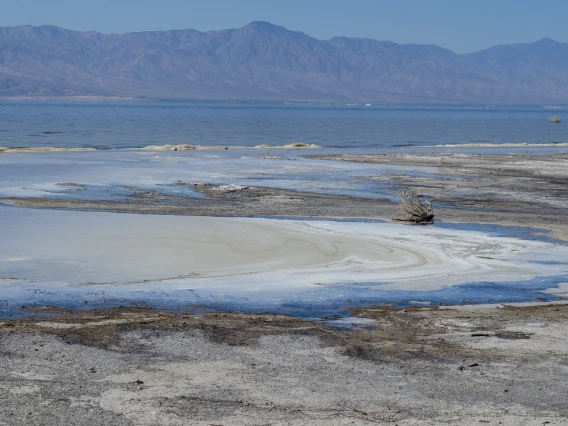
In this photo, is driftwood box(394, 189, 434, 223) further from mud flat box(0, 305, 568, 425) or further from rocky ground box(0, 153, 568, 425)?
mud flat box(0, 305, 568, 425)

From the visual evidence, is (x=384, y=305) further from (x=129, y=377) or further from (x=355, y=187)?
(x=355, y=187)

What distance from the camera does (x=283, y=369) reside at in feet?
25.2

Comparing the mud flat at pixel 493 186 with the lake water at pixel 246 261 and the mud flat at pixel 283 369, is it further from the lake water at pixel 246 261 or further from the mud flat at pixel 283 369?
the mud flat at pixel 283 369

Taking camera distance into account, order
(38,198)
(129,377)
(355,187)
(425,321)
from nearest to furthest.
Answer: (129,377) < (425,321) < (38,198) < (355,187)

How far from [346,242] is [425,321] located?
5292mm

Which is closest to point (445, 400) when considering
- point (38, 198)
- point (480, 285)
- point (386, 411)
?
point (386, 411)

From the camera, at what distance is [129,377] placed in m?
7.30

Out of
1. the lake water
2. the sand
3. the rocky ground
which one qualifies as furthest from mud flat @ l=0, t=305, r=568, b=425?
the sand

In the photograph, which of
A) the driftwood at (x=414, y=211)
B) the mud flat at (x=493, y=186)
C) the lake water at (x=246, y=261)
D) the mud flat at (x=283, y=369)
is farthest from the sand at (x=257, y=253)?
the mud flat at (x=493, y=186)

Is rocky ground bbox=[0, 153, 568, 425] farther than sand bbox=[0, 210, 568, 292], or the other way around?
sand bbox=[0, 210, 568, 292]

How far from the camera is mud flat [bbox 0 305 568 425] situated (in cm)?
651

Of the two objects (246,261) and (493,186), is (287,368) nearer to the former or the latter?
(246,261)

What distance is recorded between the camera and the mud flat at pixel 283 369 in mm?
6508

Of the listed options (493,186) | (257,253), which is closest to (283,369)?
(257,253)
